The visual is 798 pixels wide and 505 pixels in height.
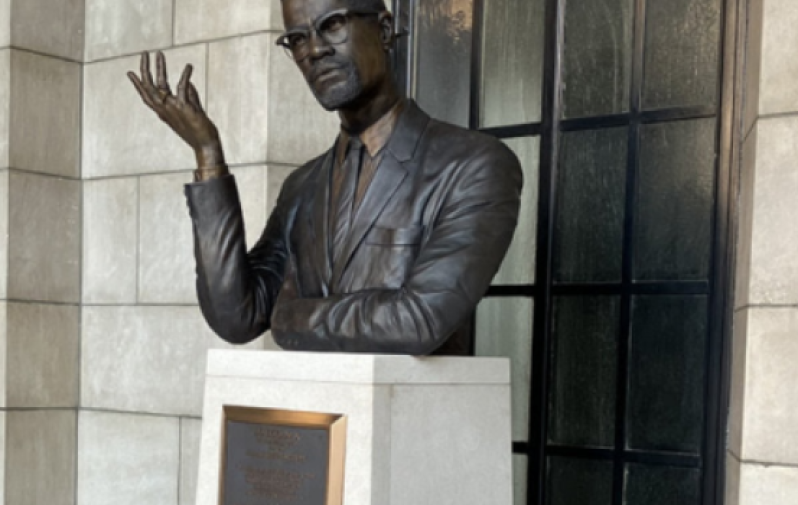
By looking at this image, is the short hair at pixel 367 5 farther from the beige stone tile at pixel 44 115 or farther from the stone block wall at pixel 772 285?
the beige stone tile at pixel 44 115

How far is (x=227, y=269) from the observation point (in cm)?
489

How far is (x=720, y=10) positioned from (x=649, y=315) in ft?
4.72

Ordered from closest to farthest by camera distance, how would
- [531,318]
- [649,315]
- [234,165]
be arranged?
[649,315] < [531,318] < [234,165]

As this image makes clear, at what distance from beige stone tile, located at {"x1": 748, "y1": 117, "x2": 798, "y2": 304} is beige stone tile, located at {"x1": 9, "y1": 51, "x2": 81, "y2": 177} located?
4223 mm

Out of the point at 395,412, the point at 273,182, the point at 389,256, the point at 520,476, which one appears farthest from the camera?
the point at 273,182

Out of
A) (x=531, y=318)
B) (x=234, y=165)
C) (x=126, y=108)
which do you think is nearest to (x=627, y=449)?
(x=531, y=318)

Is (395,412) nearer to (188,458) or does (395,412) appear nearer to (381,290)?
(381,290)

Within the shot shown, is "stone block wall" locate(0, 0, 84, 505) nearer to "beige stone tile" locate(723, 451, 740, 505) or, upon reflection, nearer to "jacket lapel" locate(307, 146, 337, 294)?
"jacket lapel" locate(307, 146, 337, 294)

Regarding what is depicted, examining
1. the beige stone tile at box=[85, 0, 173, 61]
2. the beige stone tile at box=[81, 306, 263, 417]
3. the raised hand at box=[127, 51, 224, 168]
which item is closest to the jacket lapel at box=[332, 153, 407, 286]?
the raised hand at box=[127, 51, 224, 168]

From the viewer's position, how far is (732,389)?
542cm

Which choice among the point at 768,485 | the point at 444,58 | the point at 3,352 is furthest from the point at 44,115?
the point at 768,485

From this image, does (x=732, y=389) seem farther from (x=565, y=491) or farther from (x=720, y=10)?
(x=720, y=10)

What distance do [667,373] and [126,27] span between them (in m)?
3.74

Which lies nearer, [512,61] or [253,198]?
[512,61]
